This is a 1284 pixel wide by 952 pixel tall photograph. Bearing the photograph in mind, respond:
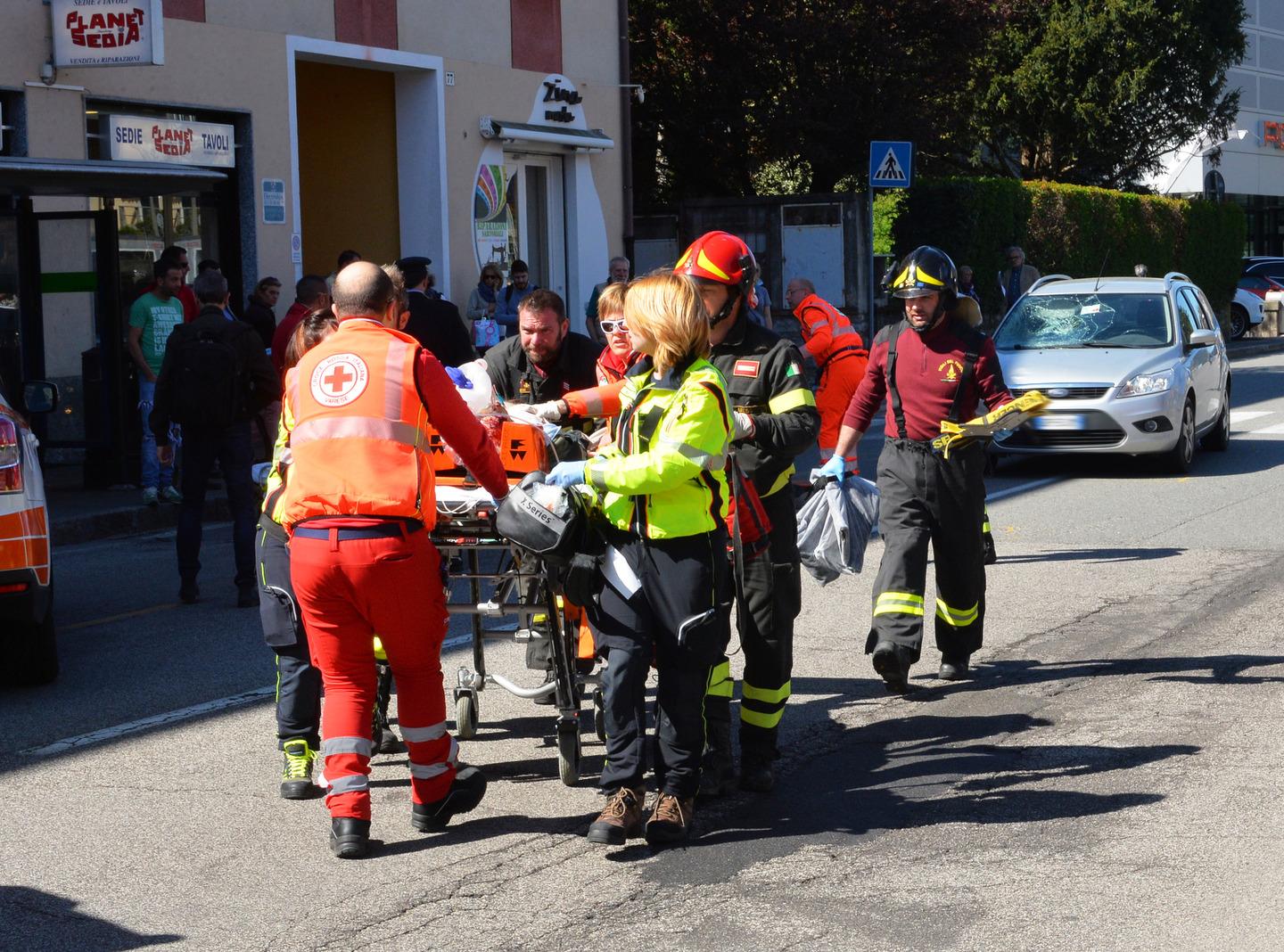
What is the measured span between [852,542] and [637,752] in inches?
86.2

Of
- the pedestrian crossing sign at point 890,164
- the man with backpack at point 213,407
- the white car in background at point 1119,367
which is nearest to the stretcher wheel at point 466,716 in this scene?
the man with backpack at point 213,407

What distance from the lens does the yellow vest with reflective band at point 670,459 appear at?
5055 mm

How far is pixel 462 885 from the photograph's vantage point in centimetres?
498

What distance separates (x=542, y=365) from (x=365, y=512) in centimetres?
199

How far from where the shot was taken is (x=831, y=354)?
394 inches

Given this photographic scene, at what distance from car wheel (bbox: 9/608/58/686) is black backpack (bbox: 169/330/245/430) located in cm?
223

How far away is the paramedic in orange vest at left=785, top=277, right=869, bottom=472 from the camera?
9914 mm

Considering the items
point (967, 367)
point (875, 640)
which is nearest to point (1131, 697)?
point (875, 640)

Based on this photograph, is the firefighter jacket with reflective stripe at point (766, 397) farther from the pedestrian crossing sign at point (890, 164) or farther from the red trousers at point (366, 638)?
the pedestrian crossing sign at point (890, 164)

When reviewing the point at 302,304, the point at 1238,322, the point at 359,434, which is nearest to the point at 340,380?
the point at 359,434

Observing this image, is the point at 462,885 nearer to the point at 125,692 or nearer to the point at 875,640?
the point at 875,640

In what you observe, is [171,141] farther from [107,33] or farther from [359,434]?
[359,434]

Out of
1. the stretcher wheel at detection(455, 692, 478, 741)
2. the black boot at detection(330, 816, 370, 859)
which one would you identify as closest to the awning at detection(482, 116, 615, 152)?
the stretcher wheel at detection(455, 692, 478, 741)

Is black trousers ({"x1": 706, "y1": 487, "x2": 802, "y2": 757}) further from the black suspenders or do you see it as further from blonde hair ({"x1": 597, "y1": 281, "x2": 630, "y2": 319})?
the black suspenders
